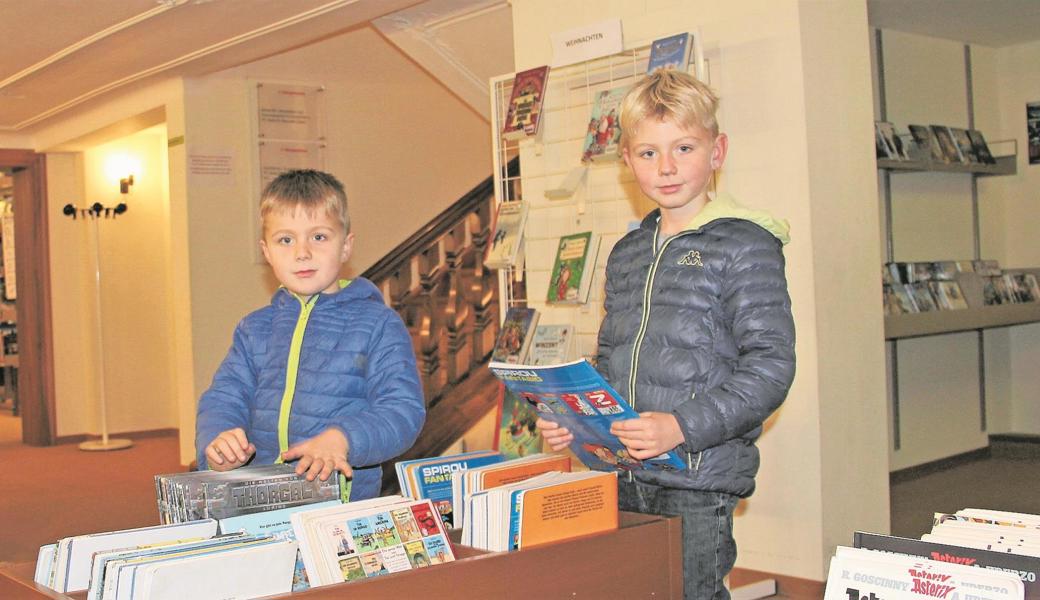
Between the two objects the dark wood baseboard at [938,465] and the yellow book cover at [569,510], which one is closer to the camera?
the yellow book cover at [569,510]

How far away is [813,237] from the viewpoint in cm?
345

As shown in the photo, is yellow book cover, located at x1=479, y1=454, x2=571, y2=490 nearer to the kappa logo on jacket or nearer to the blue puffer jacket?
the blue puffer jacket

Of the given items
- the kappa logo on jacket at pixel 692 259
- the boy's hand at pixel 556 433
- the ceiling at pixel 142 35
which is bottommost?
the boy's hand at pixel 556 433

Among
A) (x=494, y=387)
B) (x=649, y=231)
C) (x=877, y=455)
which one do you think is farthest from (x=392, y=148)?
(x=649, y=231)

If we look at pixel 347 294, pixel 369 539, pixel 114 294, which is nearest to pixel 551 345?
pixel 347 294

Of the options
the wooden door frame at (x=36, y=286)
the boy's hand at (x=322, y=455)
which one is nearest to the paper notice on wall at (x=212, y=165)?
the wooden door frame at (x=36, y=286)

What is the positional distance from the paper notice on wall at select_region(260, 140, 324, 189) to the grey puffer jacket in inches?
212

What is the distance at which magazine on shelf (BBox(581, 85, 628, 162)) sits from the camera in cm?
349

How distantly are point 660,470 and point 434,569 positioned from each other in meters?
0.58

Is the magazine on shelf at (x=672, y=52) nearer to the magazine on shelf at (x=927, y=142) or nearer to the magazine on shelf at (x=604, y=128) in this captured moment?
the magazine on shelf at (x=604, y=128)

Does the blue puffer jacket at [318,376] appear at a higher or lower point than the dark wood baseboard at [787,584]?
higher

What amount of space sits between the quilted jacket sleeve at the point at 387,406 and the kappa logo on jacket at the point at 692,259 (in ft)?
1.78

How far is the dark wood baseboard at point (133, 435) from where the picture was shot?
8.88 meters

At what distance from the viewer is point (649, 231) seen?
2039 millimetres
